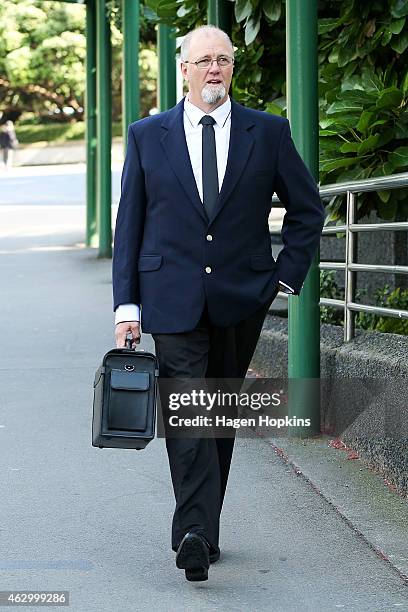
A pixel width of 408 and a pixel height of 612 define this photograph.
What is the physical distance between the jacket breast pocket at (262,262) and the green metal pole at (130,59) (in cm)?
1117

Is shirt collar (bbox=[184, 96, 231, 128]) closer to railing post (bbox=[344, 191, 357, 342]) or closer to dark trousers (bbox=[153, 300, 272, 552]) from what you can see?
dark trousers (bbox=[153, 300, 272, 552])

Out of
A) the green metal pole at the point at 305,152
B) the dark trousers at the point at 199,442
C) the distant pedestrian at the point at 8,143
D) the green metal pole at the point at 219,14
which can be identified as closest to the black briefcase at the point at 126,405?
the dark trousers at the point at 199,442

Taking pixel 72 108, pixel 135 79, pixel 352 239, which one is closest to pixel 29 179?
pixel 72 108

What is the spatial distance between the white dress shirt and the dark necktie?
0.02m

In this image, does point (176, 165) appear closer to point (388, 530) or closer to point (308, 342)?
point (388, 530)

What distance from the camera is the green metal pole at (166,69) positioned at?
14.4 meters

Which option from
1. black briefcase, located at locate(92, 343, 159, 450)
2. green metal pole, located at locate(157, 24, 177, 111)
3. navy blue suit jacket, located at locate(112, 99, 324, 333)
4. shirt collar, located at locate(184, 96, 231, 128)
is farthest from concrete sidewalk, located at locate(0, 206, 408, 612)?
green metal pole, located at locate(157, 24, 177, 111)

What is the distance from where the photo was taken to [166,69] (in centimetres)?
1447

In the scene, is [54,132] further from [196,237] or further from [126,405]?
[126,405]

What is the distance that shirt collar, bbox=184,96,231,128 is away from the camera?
4.80 metres

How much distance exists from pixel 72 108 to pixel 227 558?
50527 mm

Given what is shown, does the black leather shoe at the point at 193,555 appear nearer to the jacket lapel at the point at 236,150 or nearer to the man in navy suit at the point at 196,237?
the man in navy suit at the point at 196,237

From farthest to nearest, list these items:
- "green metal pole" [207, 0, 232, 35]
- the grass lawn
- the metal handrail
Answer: the grass lawn
"green metal pole" [207, 0, 232, 35]
the metal handrail

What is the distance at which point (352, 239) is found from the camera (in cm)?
738
